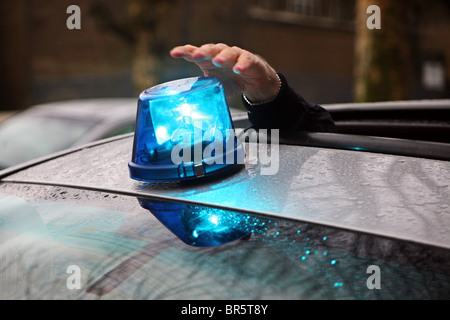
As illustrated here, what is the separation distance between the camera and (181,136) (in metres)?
1.24

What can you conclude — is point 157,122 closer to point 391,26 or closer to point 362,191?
point 362,191

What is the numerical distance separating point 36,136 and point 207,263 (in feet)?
15.6

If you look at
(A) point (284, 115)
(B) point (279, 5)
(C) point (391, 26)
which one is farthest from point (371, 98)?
(B) point (279, 5)

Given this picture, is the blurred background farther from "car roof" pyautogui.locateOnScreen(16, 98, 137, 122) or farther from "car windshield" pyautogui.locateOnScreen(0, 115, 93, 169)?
"car windshield" pyautogui.locateOnScreen(0, 115, 93, 169)

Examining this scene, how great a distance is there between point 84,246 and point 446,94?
81.9 feet

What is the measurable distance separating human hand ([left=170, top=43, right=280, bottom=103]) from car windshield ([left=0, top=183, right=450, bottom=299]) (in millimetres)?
368

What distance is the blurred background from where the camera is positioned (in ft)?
54.1

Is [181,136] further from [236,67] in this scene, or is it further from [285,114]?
[285,114]

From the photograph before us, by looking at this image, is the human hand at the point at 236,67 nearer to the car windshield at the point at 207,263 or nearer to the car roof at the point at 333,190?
the car roof at the point at 333,190
